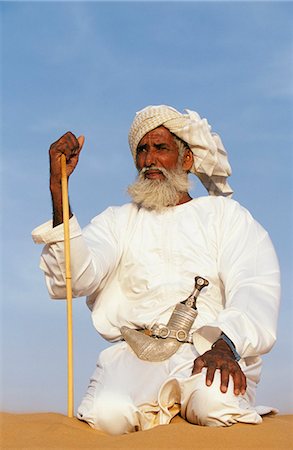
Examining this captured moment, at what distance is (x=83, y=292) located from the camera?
6445mm

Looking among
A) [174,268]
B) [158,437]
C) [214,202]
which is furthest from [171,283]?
[158,437]

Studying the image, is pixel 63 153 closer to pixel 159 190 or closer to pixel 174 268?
pixel 159 190

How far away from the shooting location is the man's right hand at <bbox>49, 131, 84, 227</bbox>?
19.8ft

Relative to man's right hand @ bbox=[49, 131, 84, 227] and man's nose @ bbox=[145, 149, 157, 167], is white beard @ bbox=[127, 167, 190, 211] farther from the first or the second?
man's right hand @ bbox=[49, 131, 84, 227]

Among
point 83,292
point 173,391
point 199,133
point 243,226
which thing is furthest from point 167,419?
point 199,133

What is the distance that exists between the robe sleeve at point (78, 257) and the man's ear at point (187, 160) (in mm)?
862

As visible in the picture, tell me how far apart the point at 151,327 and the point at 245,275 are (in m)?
0.76

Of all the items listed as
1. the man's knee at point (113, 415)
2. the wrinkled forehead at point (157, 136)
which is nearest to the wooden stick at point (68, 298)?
the man's knee at point (113, 415)

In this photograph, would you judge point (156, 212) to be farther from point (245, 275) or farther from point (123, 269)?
point (245, 275)

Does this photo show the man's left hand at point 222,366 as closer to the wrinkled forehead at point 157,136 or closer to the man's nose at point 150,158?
the man's nose at point 150,158

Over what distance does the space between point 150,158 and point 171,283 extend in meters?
1.14

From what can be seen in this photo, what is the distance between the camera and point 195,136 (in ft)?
23.5

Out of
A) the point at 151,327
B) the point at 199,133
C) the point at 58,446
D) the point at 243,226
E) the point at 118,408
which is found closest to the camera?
the point at 58,446

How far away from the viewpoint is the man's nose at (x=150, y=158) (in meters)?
7.06
